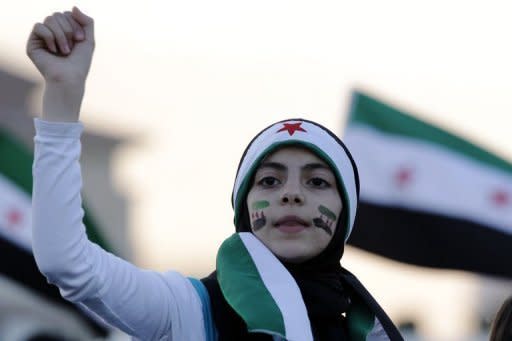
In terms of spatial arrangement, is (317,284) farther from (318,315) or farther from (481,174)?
(481,174)

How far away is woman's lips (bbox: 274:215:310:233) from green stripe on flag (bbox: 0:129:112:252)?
6314 millimetres

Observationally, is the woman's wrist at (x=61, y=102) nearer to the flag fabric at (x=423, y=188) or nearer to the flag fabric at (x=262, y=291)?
the flag fabric at (x=262, y=291)

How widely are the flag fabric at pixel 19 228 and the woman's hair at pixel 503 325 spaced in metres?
4.93

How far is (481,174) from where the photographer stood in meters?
10.9

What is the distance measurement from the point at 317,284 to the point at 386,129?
6482mm

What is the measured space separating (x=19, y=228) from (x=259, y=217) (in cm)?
628

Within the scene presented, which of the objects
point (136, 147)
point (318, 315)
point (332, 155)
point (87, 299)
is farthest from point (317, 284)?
point (136, 147)

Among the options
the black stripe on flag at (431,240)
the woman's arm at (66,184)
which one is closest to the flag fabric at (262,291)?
the woman's arm at (66,184)

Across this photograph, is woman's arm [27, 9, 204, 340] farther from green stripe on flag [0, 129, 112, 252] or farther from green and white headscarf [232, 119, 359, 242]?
green stripe on flag [0, 129, 112, 252]

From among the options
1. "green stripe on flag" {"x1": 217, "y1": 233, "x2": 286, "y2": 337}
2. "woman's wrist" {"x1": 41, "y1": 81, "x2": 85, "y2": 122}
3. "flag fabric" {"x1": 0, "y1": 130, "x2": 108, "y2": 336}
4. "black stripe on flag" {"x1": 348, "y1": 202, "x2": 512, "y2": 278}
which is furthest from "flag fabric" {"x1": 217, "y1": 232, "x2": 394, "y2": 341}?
"flag fabric" {"x1": 0, "y1": 130, "x2": 108, "y2": 336}

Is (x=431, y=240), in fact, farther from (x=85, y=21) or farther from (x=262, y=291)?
(x=85, y=21)

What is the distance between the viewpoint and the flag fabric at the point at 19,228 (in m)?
10.3

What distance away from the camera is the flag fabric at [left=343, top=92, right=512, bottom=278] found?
1046cm

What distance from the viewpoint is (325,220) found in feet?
15.2
